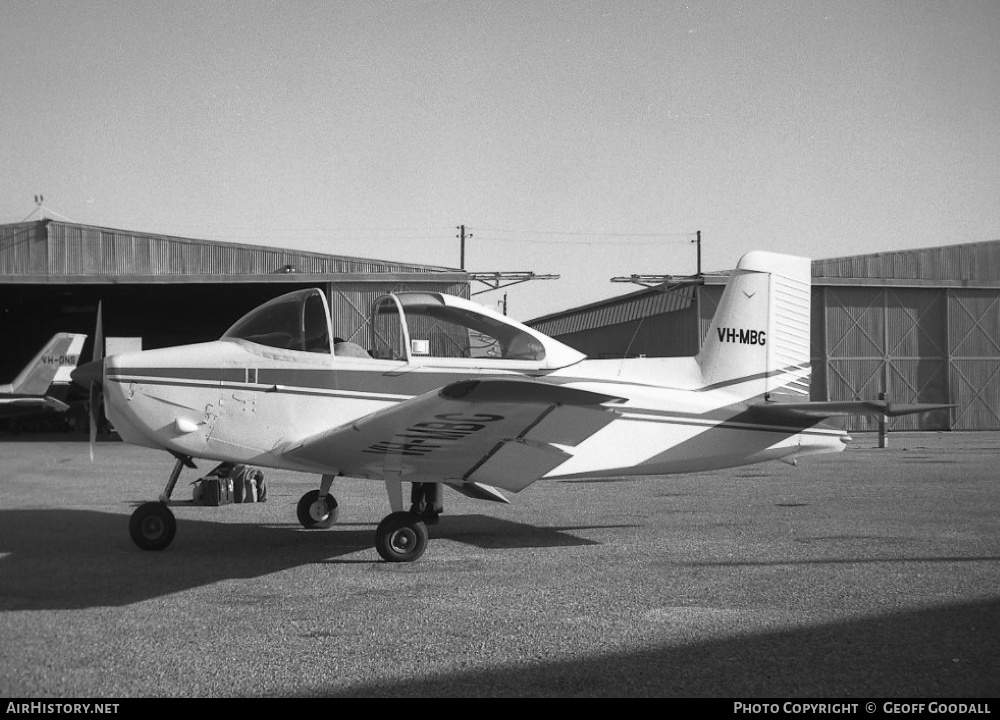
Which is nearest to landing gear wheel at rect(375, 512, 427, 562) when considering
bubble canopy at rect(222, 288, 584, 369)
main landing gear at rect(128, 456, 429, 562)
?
main landing gear at rect(128, 456, 429, 562)

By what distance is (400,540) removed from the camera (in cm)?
681

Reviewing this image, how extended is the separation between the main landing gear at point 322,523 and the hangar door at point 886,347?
29282mm

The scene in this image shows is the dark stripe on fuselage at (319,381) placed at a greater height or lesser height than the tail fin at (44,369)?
lesser

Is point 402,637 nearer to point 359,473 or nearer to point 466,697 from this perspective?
point 466,697

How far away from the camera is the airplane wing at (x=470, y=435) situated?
5328mm

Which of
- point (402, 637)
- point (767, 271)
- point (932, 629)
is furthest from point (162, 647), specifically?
point (767, 271)

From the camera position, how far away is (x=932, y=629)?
461 cm

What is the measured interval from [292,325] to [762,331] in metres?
4.40

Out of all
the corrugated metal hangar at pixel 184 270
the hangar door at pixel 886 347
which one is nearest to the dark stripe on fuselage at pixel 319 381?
the corrugated metal hangar at pixel 184 270

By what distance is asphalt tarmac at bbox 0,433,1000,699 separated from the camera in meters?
3.83

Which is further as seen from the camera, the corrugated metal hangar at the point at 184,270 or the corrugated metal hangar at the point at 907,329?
the corrugated metal hangar at the point at 907,329

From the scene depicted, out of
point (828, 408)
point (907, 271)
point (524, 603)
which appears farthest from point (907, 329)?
point (524, 603)

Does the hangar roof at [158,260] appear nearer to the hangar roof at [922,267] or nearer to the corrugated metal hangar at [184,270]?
the corrugated metal hangar at [184,270]

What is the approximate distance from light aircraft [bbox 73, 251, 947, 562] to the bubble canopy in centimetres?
1
